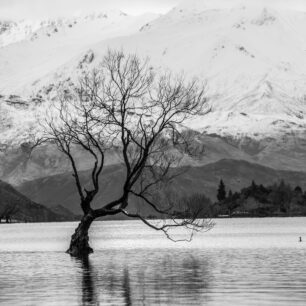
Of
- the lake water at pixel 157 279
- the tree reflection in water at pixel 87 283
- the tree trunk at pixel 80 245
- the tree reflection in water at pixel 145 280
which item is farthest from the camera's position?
the tree trunk at pixel 80 245

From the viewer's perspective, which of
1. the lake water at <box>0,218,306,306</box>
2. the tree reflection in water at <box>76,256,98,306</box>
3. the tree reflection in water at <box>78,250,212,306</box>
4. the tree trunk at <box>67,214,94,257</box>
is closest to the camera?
the lake water at <box>0,218,306,306</box>

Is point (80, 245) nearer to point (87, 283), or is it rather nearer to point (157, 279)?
point (157, 279)

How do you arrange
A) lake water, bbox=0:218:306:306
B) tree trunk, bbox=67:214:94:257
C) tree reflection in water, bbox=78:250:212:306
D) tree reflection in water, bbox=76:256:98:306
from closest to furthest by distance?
lake water, bbox=0:218:306:306 < tree reflection in water, bbox=76:256:98:306 < tree reflection in water, bbox=78:250:212:306 < tree trunk, bbox=67:214:94:257

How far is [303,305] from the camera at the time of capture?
162ft

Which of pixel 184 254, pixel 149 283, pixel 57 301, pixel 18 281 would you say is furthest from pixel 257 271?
pixel 184 254

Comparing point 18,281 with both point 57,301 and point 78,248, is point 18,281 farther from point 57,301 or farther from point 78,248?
point 78,248

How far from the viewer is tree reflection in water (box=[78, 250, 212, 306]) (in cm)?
5369

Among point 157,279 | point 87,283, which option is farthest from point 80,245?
point 87,283

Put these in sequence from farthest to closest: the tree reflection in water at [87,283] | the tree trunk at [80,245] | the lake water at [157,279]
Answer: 1. the tree trunk at [80,245]
2. the tree reflection in water at [87,283]
3. the lake water at [157,279]

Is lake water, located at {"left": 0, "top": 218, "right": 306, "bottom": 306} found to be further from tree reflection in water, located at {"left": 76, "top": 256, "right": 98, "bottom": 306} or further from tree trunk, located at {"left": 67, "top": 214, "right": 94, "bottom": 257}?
tree trunk, located at {"left": 67, "top": 214, "right": 94, "bottom": 257}

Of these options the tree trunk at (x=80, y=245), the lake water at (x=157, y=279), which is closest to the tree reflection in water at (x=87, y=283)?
the lake water at (x=157, y=279)

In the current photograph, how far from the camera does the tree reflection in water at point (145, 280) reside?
53688mm

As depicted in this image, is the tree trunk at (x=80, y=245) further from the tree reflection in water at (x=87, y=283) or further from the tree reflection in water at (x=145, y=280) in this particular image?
the tree reflection in water at (x=87, y=283)

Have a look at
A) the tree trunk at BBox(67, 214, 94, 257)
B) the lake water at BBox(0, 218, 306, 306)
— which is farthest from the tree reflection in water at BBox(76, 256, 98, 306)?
the tree trunk at BBox(67, 214, 94, 257)
